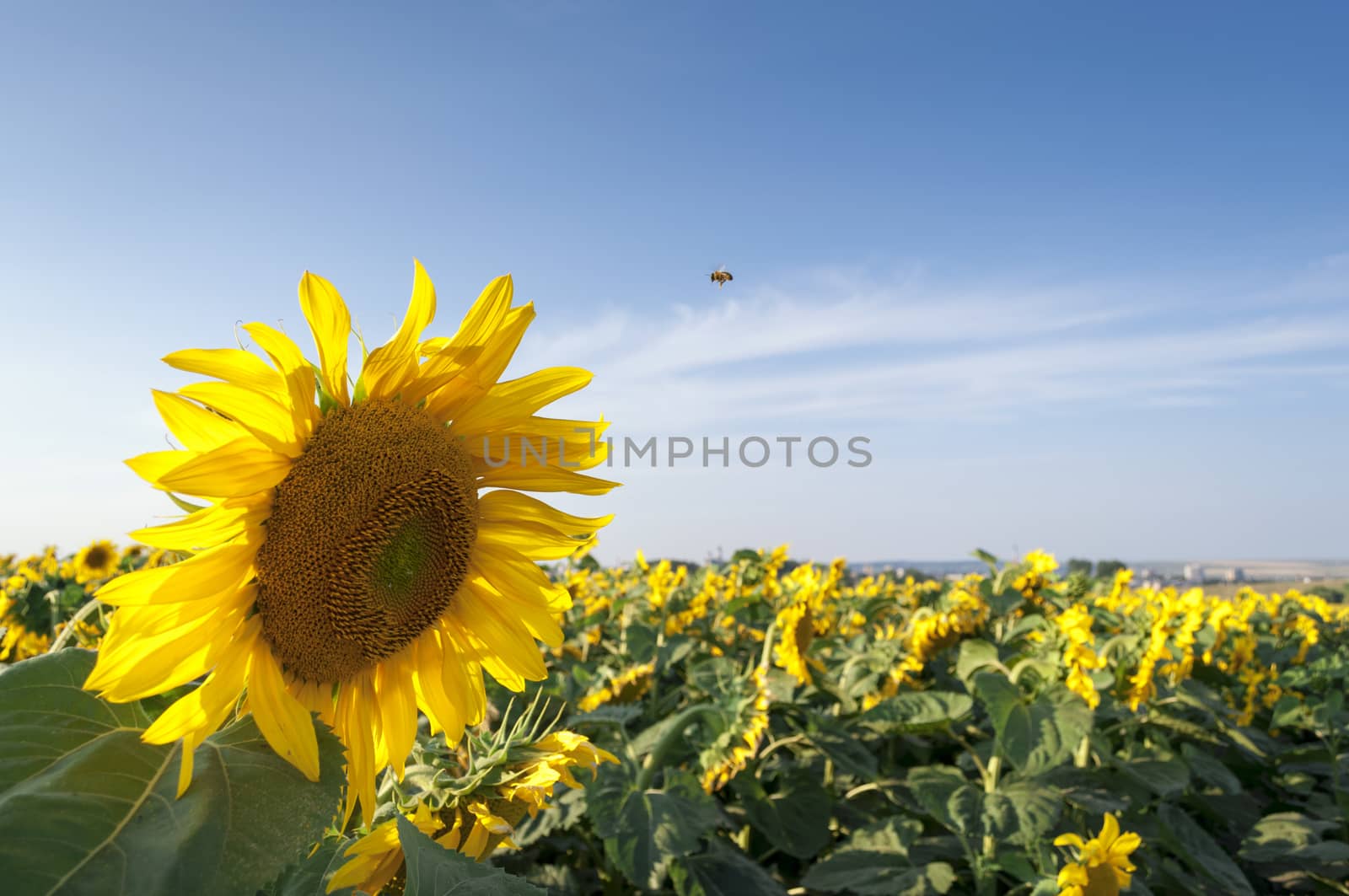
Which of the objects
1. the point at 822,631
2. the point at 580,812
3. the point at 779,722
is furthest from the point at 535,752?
the point at 822,631

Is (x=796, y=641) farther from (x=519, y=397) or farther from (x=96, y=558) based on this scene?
(x=96, y=558)

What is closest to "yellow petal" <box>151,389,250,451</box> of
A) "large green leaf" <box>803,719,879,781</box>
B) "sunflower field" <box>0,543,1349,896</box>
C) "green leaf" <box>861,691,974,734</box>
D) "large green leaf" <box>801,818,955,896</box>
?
"sunflower field" <box>0,543,1349,896</box>

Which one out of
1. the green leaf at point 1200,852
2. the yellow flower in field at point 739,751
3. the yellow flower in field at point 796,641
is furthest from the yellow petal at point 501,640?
the green leaf at point 1200,852

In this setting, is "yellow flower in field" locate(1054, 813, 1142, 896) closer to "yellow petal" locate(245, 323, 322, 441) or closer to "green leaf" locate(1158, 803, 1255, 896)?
"green leaf" locate(1158, 803, 1255, 896)

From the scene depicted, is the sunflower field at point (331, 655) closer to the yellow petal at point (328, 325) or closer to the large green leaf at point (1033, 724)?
the yellow petal at point (328, 325)

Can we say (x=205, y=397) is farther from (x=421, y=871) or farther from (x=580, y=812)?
(x=580, y=812)
